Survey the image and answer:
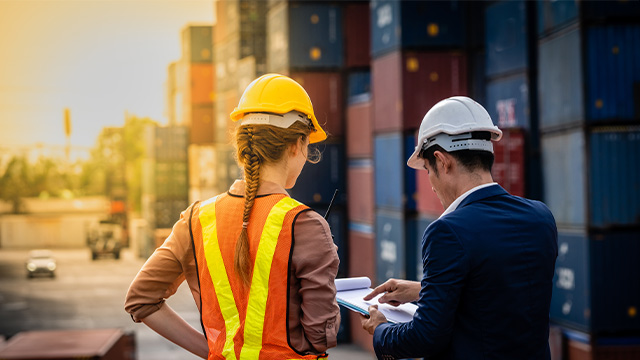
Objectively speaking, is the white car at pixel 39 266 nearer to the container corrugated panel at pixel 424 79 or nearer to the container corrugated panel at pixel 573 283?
the container corrugated panel at pixel 424 79

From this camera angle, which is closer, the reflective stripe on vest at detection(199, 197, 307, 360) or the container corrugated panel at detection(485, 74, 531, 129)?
the reflective stripe on vest at detection(199, 197, 307, 360)

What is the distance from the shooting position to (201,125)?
40.5 meters

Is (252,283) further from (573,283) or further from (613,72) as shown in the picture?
(613,72)

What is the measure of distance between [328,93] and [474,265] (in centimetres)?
1877

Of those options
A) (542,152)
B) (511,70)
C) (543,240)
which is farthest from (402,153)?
(543,240)

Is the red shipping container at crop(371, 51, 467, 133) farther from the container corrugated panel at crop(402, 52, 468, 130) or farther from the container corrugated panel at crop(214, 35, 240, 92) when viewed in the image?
the container corrugated panel at crop(214, 35, 240, 92)

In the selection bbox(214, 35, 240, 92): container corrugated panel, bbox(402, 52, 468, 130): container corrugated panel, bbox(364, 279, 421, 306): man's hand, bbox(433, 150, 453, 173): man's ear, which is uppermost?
bbox(214, 35, 240, 92): container corrugated panel

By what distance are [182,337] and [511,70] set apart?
43.0 ft

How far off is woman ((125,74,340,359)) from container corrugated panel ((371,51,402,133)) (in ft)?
46.1

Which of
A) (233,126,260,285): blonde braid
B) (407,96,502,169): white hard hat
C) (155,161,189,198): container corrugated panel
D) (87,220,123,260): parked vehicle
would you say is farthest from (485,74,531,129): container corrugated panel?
(87,220,123,260): parked vehicle

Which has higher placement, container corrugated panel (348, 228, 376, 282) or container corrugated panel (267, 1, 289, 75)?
container corrugated panel (267, 1, 289, 75)

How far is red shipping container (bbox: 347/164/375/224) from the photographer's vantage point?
19.5 m

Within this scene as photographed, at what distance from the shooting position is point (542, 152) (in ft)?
42.6

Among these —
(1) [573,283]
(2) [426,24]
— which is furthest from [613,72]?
(2) [426,24]
